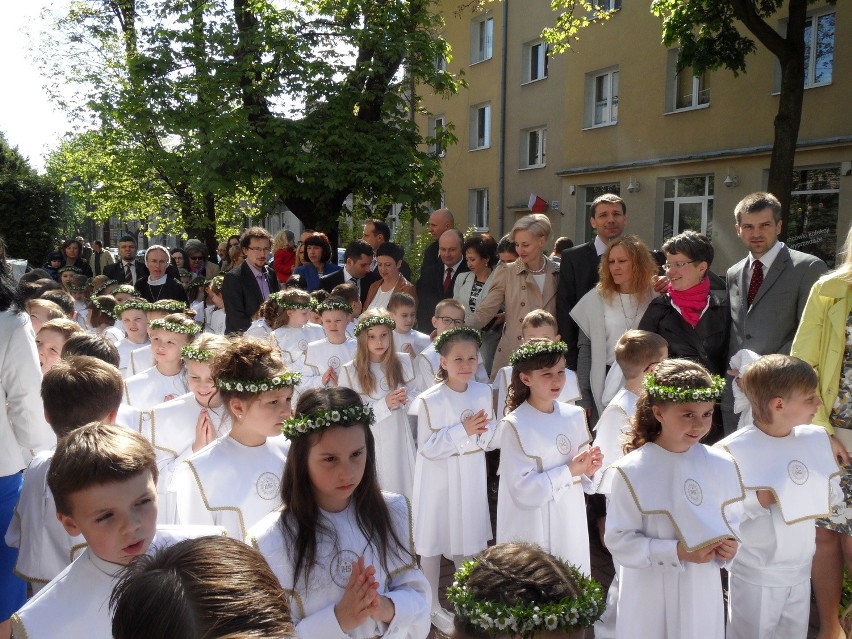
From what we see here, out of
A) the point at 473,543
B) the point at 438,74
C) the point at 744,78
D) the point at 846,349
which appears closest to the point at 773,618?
the point at 846,349

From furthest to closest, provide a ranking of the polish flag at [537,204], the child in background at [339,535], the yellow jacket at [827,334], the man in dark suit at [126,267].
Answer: the polish flag at [537,204], the man in dark suit at [126,267], the yellow jacket at [827,334], the child in background at [339,535]

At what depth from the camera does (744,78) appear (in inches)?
661

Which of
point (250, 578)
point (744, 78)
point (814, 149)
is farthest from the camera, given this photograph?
point (744, 78)

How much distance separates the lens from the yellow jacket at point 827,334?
4.22 metres

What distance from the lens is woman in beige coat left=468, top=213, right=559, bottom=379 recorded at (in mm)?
6551

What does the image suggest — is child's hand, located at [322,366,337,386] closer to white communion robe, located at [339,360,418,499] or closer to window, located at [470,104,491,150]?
white communion robe, located at [339,360,418,499]

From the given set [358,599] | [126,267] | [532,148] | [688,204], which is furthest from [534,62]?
[358,599]

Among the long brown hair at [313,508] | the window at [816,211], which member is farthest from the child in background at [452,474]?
the window at [816,211]

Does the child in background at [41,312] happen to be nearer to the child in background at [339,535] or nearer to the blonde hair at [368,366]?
the blonde hair at [368,366]

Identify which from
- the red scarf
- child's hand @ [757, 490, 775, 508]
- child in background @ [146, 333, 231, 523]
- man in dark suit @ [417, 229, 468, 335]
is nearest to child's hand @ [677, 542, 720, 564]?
child's hand @ [757, 490, 775, 508]

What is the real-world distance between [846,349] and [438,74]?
413 inches

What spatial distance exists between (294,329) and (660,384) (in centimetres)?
467

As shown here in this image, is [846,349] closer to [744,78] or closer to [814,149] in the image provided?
[814,149]

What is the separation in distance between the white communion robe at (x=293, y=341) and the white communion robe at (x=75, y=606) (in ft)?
16.3
